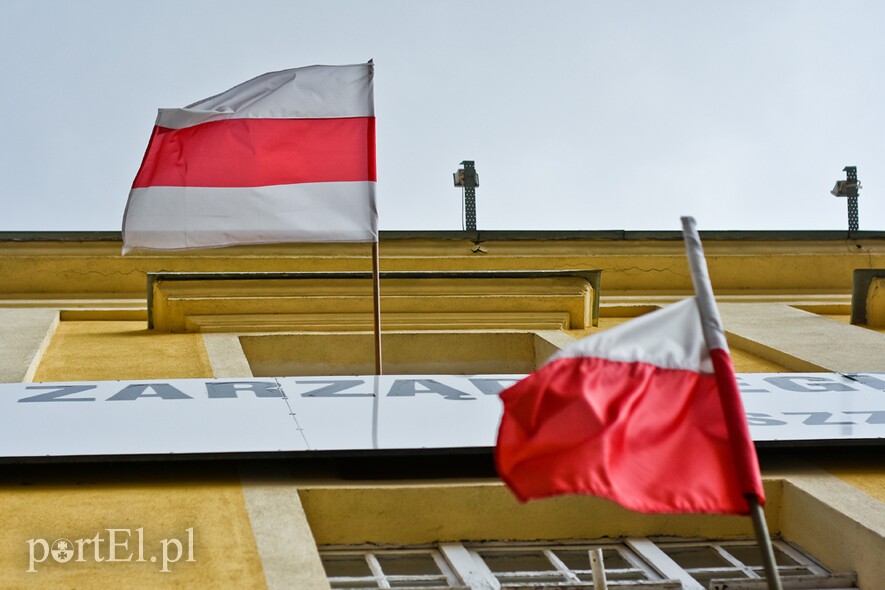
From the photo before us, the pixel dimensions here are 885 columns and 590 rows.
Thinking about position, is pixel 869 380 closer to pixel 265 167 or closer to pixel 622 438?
pixel 265 167

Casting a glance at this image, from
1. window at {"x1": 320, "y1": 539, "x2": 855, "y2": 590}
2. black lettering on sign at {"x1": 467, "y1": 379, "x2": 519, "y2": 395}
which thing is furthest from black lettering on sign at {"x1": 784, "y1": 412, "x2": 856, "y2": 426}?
black lettering on sign at {"x1": 467, "y1": 379, "x2": 519, "y2": 395}

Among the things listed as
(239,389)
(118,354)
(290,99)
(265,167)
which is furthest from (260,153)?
(118,354)

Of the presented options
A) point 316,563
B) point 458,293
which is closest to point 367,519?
point 316,563

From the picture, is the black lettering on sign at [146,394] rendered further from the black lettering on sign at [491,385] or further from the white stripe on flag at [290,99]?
the white stripe on flag at [290,99]

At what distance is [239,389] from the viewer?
21.8ft

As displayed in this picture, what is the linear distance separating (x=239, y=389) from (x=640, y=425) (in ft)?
12.0

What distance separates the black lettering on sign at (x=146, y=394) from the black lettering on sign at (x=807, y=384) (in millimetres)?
3596

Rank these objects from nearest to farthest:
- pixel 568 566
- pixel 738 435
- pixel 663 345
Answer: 1. pixel 738 435
2. pixel 663 345
3. pixel 568 566

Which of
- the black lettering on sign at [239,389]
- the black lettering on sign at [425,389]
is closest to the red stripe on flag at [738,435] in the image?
the black lettering on sign at [425,389]

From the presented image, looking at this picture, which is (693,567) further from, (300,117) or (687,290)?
(687,290)

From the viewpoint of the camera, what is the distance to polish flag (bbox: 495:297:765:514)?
3.34m

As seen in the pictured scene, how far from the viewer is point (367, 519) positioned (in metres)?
5.50

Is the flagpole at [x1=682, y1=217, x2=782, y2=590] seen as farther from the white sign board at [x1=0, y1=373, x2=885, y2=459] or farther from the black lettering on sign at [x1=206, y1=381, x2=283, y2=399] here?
the black lettering on sign at [x1=206, y1=381, x2=283, y2=399]

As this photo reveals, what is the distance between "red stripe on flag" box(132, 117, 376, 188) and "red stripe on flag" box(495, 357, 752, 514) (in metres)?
4.11
